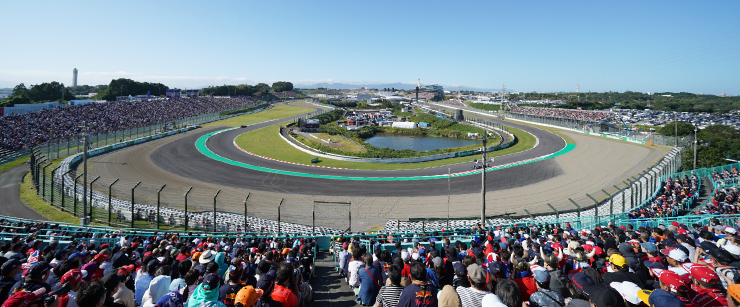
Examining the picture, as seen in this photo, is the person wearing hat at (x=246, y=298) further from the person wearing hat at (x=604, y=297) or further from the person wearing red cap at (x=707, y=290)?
the person wearing red cap at (x=707, y=290)

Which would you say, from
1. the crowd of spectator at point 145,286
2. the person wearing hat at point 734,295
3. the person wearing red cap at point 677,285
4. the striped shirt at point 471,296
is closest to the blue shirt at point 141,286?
the crowd of spectator at point 145,286

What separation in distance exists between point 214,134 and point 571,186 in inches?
2001

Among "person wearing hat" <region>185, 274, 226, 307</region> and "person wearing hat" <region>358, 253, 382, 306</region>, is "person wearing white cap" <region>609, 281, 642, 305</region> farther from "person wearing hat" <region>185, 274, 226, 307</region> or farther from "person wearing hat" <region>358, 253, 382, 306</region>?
"person wearing hat" <region>185, 274, 226, 307</region>

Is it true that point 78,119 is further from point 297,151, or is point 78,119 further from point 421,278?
point 421,278

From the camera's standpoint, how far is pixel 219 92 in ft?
451

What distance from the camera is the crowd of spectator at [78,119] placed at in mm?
41000

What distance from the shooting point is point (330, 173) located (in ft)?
114

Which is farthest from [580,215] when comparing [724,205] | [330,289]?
[330,289]

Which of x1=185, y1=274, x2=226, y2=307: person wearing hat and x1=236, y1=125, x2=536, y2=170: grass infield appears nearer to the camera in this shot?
x1=185, y1=274, x2=226, y2=307: person wearing hat

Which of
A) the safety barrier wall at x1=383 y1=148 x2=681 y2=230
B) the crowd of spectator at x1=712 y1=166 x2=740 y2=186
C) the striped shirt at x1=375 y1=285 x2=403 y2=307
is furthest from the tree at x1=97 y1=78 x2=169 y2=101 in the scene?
the crowd of spectator at x1=712 y1=166 x2=740 y2=186

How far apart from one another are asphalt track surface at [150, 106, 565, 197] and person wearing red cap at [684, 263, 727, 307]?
2294 cm

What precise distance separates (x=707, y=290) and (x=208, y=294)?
6193 mm

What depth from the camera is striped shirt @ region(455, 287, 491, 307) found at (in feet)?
15.0

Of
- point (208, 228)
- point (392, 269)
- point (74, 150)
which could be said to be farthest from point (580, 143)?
point (74, 150)
